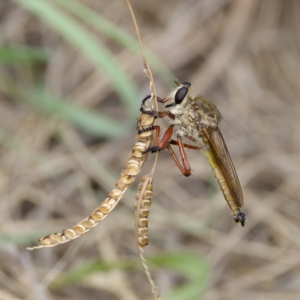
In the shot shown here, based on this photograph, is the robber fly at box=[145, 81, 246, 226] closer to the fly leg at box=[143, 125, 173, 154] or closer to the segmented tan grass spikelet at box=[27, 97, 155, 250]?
the fly leg at box=[143, 125, 173, 154]

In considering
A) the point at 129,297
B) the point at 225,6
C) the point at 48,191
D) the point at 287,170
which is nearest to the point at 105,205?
the point at 129,297

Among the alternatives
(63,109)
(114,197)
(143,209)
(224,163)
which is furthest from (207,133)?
(63,109)

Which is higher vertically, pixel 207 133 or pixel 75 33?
pixel 75 33

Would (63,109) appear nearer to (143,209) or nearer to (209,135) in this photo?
(209,135)

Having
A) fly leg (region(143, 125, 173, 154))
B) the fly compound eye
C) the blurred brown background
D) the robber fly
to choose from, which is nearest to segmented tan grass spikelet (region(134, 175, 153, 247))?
fly leg (region(143, 125, 173, 154))

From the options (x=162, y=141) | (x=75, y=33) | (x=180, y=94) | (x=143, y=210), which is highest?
(x=75, y=33)

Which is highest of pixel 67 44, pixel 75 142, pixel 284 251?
pixel 67 44

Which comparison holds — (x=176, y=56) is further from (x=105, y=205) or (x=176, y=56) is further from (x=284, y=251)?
(x=105, y=205)

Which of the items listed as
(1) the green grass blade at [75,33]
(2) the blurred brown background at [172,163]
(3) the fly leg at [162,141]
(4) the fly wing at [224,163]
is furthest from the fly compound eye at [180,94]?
(2) the blurred brown background at [172,163]
